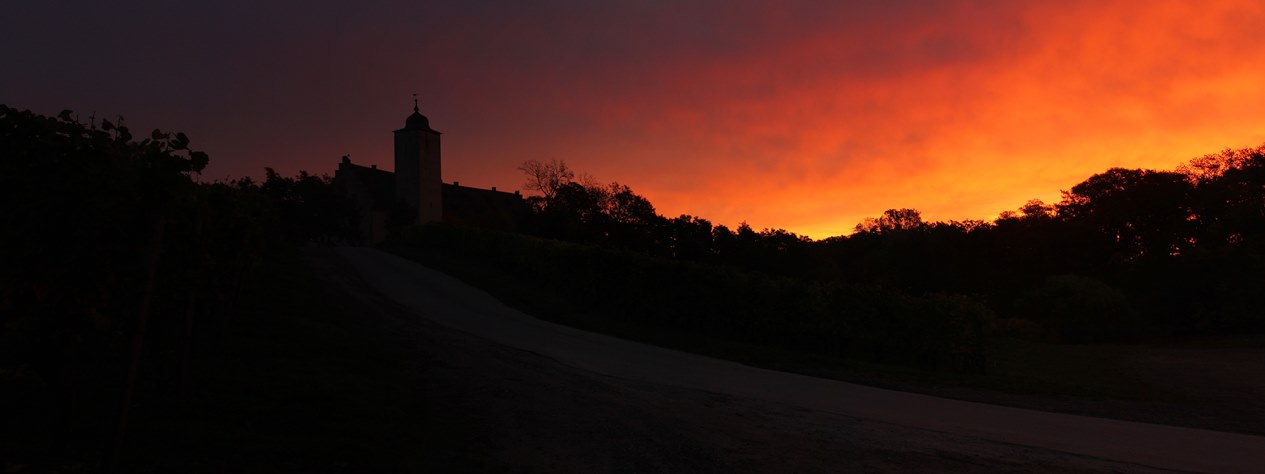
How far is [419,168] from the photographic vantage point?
88.0 m

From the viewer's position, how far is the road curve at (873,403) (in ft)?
34.7

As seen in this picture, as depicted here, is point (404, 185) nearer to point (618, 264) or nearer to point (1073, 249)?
point (618, 264)

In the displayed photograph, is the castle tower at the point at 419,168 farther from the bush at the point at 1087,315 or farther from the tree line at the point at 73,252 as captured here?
the tree line at the point at 73,252

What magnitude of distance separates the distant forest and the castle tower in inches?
467

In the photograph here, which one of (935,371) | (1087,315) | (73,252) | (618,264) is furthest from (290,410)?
(1087,315)

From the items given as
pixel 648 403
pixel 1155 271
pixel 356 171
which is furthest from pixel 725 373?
pixel 356 171

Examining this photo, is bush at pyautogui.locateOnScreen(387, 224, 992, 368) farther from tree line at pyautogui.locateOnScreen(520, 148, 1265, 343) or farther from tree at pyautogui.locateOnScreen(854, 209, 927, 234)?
tree at pyautogui.locateOnScreen(854, 209, 927, 234)

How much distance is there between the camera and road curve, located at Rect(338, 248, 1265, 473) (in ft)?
34.7

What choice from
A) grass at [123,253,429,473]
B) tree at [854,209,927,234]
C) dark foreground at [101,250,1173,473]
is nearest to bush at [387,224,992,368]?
dark foreground at [101,250,1173,473]

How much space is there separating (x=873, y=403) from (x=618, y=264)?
15.4 meters

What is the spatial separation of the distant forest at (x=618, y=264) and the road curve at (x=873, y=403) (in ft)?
15.8

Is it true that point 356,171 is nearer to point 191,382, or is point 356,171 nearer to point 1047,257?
point 1047,257

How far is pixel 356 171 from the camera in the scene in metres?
88.4

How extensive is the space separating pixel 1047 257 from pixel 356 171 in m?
77.4
